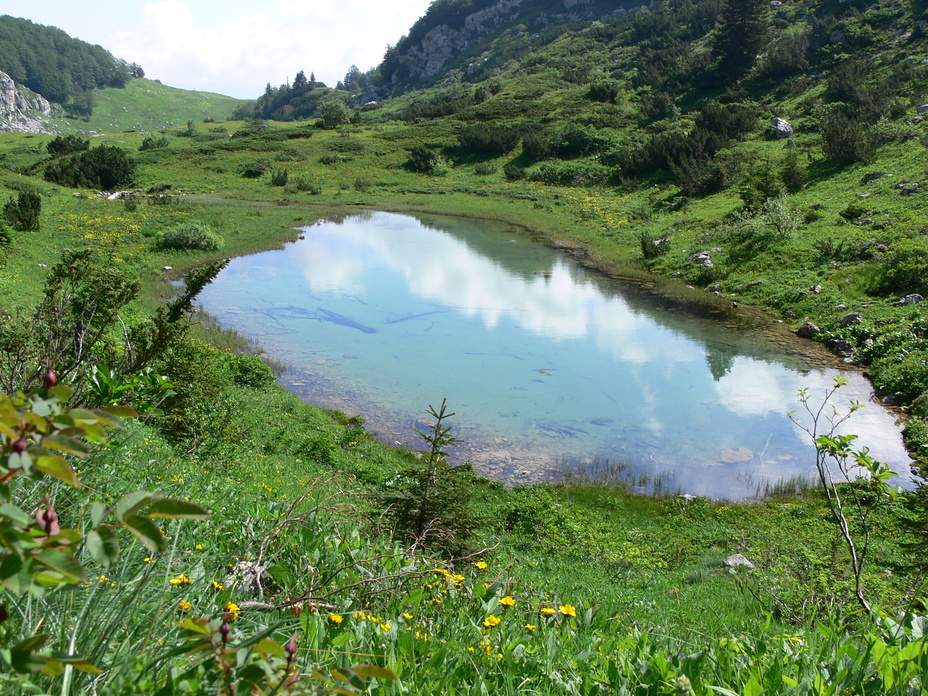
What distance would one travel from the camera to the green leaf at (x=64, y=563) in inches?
41.8

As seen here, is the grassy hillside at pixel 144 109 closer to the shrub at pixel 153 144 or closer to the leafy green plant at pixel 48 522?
the shrub at pixel 153 144

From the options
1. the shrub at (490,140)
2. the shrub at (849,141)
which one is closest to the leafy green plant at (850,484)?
the shrub at (849,141)

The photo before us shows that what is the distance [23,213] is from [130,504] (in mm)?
27838

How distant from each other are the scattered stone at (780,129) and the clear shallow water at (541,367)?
75.3 ft

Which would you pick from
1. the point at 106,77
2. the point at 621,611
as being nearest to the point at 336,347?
the point at 621,611

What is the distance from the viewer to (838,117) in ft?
109

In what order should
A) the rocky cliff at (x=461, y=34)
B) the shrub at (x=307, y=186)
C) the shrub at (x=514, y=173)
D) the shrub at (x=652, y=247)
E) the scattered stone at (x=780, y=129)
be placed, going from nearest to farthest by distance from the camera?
1. the shrub at (x=652, y=247)
2. the scattered stone at (x=780, y=129)
3. the shrub at (x=307, y=186)
4. the shrub at (x=514, y=173)
5. the rocky cliff at (x=461, y=34)

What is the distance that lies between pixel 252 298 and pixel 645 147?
102ft

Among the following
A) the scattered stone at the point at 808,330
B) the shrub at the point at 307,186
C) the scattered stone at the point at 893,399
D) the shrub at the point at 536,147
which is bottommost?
the scattered stone at the point at 893,399

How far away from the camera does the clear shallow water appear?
11.9 m

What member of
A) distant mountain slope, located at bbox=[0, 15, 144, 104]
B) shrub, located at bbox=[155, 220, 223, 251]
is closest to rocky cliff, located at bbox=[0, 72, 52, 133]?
distant mountain slope, located at bbox=[0, 15, 144, 104]

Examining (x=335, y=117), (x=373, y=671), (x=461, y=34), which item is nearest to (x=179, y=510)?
(x=373, y=671)

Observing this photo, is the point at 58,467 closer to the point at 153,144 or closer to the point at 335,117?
the point at 153,144

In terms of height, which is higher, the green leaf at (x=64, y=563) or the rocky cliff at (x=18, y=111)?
the rocky cliff at (x=18, y=111)
